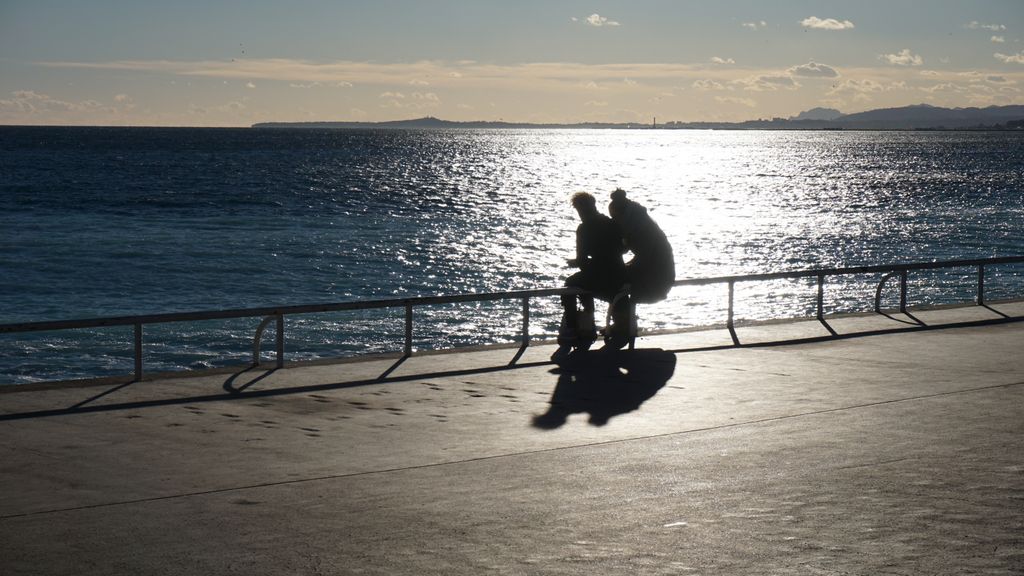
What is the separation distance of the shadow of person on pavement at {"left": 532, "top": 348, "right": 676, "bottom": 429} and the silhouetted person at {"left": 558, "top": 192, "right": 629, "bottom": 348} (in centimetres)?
47

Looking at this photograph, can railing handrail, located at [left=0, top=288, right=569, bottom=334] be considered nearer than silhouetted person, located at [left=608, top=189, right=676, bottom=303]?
Yes

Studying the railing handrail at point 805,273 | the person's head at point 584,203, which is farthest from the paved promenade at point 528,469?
the railing handrail at point 805,273

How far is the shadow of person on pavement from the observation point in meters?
9.27

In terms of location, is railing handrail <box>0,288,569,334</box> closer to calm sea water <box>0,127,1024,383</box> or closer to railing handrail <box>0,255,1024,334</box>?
railing handrail <box>0,255,1024,334</box>

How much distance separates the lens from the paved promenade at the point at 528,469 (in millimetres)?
5711

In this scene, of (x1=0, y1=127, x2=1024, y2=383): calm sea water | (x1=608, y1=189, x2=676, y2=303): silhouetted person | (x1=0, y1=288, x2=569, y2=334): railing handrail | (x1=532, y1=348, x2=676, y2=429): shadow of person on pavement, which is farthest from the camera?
(x1=0, y1=127, x2=1024, y2=383): calm sea water

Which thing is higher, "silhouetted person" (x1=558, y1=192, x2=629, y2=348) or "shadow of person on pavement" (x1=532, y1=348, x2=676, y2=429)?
"silhouetted person" (x1=558, y1=192, x2=629, y2=348)

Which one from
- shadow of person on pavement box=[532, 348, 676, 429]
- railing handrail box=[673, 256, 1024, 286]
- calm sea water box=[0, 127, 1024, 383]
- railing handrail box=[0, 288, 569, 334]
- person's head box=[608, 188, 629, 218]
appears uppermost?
person's head box=[608, 188, 629, 218]

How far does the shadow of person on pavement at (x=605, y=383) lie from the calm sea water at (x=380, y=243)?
14561 millimetres

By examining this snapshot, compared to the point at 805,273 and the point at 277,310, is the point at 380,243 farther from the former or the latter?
the point at 277,310

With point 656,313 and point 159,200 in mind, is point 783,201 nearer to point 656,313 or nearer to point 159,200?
point 159,200

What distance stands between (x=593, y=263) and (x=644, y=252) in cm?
52

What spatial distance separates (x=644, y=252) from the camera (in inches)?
502

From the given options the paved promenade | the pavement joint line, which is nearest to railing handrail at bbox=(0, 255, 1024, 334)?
the paved promenade
